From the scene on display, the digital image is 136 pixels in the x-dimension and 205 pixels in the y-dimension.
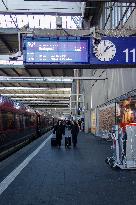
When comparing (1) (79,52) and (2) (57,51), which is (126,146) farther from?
(2) (57,51)

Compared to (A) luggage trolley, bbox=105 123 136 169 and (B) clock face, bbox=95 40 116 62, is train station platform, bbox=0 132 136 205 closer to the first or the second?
(A) luggage trolley, bbox=105 123 136 169

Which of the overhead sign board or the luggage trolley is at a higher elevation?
the overhead sign board

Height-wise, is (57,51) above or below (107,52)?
above

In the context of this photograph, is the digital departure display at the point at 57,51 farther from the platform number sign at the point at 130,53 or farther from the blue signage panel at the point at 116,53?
the platform number sign at the point at 130,53

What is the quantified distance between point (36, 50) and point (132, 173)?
5.51 meters

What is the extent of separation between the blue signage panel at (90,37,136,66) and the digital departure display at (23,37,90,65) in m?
0.32

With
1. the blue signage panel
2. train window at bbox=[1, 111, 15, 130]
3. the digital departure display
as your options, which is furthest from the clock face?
train window at bbox=[1, 111, 15, 130]

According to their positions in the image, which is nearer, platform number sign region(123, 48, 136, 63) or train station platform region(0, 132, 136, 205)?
train station platform region(0, 132, 136, 205)

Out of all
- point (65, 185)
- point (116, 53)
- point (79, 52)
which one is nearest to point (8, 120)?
point (79, 52)

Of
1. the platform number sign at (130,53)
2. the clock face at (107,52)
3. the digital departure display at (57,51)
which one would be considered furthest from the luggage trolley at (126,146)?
the digital departure display at (57,51)

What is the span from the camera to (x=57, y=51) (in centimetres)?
1434

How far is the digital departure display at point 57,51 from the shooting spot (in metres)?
14.3

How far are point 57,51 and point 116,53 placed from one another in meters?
2.10

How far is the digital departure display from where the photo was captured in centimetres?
1430
